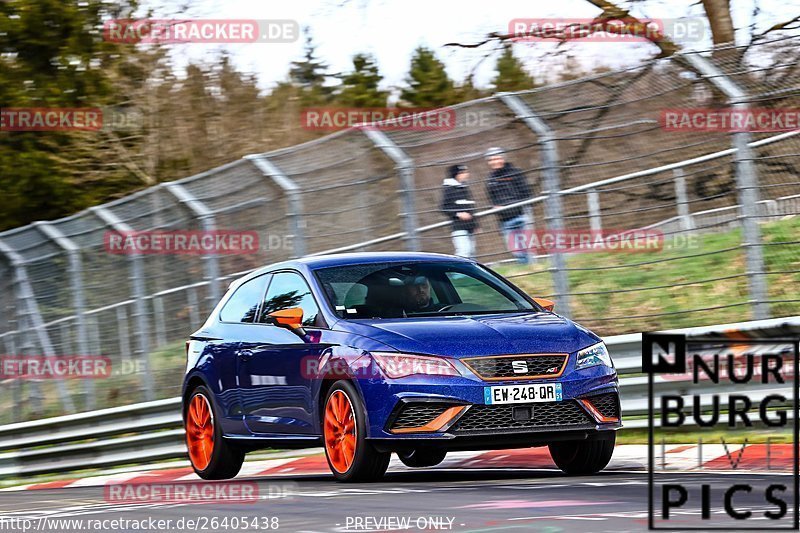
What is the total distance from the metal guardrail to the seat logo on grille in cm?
161

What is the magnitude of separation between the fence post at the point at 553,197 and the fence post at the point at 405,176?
155 cm

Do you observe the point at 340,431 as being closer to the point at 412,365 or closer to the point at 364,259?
the point at 412,365

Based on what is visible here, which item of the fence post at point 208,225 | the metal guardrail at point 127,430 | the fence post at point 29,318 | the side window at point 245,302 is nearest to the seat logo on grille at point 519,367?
the metal guardrail at point 127,430

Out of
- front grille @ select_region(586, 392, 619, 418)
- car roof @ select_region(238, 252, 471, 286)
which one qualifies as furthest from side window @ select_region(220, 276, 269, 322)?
front grille @ select_region(586, 392, 619, 418)

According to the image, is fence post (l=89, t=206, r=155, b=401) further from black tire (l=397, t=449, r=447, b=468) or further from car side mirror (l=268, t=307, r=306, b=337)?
car side mirror (l=268, t=307, r=306, b=337)

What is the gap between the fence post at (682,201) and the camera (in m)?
12.2

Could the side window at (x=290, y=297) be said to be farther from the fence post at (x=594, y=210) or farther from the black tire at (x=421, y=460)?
the fence post at (x=594, y=210)

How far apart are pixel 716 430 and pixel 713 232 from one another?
273 cm

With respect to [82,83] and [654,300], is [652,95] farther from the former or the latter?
[82,83]

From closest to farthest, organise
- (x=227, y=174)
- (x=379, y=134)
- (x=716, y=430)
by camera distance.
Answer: (x=716, y=430), (x=379, y=134), (x=227, y=174)

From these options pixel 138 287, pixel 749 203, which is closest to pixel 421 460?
pixel 749 203

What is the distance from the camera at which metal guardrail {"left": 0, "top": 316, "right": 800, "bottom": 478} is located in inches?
418

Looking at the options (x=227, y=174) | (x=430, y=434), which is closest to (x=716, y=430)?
(x=430, y=434)

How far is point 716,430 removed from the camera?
10.3 m
